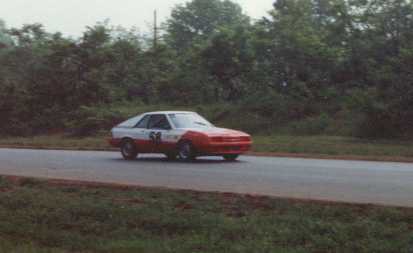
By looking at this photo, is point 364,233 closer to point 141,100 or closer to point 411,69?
point 411,69

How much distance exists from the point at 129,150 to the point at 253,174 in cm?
647

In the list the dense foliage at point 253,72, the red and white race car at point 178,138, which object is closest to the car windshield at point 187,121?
the red and white race car at point 178,138

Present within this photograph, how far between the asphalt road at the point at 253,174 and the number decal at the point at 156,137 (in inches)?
22.3

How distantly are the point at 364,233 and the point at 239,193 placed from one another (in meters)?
4.03

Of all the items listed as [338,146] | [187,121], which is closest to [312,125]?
[338,146]

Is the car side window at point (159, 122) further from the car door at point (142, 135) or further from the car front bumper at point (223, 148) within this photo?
the car front bumper at point (223, 148)

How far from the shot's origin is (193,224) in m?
9.27

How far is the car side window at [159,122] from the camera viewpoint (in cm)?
2044

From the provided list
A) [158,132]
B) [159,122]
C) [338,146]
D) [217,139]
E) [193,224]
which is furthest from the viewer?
[338,146]

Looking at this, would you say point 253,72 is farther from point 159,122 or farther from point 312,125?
point 159,122

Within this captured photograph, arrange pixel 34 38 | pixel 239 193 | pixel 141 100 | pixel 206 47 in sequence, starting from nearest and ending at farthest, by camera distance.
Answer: pixel 239 193 < pixel 206 47 < pixel 141 100 < pixel 34 38

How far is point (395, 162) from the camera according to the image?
19656 millimetres

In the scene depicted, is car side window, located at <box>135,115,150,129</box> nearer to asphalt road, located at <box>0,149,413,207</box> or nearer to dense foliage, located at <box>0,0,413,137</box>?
asphalt road, located at <box>0,149,413,207</box>

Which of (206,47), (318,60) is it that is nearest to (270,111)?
(318,60)
